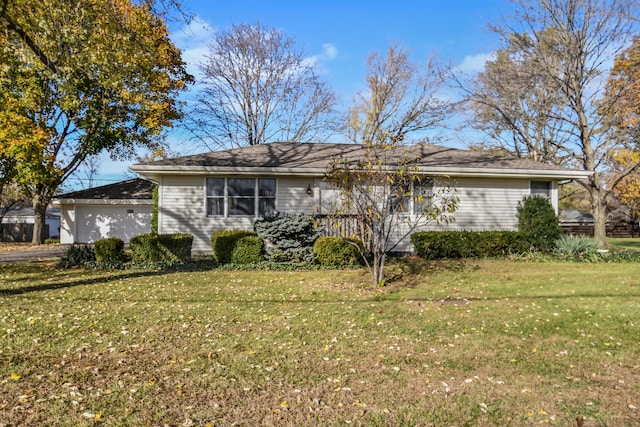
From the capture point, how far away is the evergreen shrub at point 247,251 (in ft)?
33.8

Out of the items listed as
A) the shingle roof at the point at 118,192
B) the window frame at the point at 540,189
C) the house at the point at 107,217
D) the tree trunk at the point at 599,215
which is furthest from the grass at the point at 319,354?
the shingle roof at the point at 118,192

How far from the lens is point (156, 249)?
10422mm

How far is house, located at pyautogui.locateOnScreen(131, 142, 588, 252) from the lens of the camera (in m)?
12.7

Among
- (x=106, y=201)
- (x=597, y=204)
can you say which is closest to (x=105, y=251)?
(x=106, y=201)

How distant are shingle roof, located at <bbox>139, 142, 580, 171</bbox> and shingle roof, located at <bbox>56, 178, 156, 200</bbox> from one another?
32.2 feet

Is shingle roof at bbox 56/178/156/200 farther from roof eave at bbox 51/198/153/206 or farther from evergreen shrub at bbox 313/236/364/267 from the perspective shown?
evergreen shrub at bbox 313/236/364/267

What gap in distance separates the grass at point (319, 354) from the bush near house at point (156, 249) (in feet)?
8.44

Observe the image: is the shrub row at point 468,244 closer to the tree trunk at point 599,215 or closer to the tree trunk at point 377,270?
the tree trunk at point 377,270

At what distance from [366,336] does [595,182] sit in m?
16.7

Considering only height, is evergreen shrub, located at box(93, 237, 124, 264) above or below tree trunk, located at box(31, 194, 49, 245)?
below

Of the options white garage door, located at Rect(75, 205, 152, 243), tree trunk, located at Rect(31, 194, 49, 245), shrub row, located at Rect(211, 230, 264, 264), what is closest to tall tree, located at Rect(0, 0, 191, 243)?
tree trunk, located at Rect(31, 194, 49, 245)

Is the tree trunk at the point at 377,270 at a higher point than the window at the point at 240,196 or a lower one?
lower

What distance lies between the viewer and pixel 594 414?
117 inches

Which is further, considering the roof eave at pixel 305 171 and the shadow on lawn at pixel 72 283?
the roof eave at pixel 305 171
